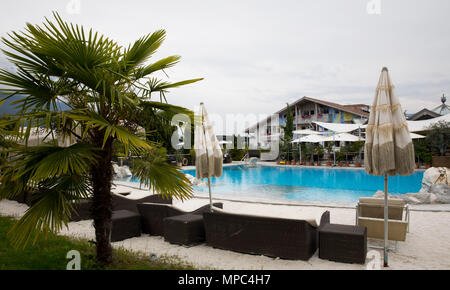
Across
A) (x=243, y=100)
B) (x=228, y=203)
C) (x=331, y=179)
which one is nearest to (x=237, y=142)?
(x=243, y=100)

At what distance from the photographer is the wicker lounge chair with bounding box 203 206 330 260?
391 centimetres

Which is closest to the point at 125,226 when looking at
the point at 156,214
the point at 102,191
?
the point at 156,214

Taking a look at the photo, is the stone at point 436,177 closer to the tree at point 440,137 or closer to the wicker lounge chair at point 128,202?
the wicker lounge chair at point 128,202

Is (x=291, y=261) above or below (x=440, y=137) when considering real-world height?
below

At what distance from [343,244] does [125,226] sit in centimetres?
352

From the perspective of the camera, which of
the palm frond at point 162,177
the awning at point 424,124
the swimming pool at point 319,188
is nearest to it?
the palm frond at point 162,177

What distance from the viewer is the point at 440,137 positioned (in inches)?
691

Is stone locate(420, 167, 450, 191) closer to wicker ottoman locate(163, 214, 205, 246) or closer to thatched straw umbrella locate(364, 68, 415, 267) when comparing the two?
thatched straw umbrella locate(364, 68, 415, 267)

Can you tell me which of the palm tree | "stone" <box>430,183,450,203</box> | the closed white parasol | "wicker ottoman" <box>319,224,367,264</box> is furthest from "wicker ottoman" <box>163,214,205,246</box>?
"stone" <box>430,183,450,203</box>

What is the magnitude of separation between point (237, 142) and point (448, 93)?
2030cm

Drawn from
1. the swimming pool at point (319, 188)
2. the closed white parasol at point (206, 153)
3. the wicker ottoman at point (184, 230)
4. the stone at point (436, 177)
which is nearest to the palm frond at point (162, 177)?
the wicker ottoman at point (184, 230)

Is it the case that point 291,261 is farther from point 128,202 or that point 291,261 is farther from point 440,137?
point 440,137

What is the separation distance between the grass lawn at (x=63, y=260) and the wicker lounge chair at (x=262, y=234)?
772 mm

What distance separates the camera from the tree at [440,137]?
17578mm
